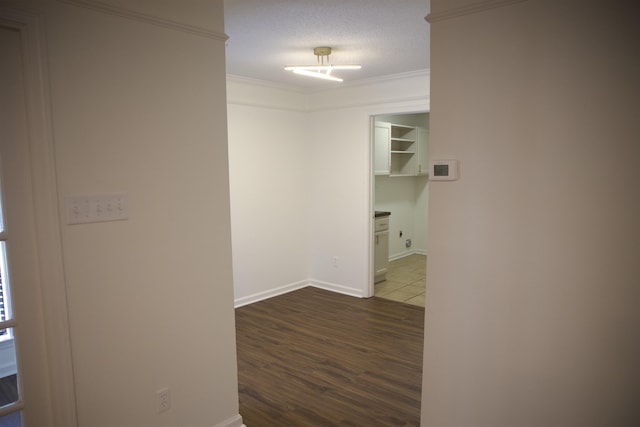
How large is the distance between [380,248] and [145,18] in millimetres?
4148

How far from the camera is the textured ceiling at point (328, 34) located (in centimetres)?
259

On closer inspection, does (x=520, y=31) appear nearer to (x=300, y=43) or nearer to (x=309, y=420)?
(x=300, y=43)

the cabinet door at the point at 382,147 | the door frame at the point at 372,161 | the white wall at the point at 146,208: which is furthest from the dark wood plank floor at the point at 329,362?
the cabinet door at the point at 382,147

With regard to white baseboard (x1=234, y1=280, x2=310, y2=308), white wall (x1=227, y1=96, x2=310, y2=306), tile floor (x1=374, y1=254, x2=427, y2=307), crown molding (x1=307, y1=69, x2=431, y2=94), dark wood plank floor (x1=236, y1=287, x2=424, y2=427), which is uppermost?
crown molding (x1=307, y1=69, x2=431, y2=94)

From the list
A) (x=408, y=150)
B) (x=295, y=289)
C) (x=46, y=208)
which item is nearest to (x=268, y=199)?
(x=295, y=289)

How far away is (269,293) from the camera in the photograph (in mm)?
5090

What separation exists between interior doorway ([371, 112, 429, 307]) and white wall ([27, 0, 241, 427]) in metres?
2.99

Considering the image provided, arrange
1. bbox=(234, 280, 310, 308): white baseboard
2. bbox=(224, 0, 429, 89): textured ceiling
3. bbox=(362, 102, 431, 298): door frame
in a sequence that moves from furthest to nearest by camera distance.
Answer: bbox=(234, 280, 310, 308): white baseboard, bbox=(362, 102, 431, 298): door frame, bbox=(224, 0, 429, 89): textured ceiling

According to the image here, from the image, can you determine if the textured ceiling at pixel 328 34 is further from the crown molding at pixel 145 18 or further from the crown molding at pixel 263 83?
the crown molding at pixel 145 18

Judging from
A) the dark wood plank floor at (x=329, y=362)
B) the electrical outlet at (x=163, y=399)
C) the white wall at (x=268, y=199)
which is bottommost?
the dark wood plank floor at (x=329, y=362)

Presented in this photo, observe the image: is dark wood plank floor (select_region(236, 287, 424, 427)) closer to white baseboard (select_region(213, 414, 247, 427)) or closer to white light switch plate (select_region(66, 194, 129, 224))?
white baseboard (select_region(213, 414, 247, 427))

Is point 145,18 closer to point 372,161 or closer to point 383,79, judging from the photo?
point 383,79

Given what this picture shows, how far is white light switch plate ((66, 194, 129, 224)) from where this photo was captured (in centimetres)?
174

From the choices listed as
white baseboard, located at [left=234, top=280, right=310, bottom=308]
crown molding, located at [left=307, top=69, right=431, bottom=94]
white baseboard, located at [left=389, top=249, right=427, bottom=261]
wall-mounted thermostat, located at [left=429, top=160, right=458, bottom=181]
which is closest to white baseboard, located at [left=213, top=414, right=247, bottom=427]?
wall-mounted thermostat, located at [left=429, top=160, right=458, bottom=181]
